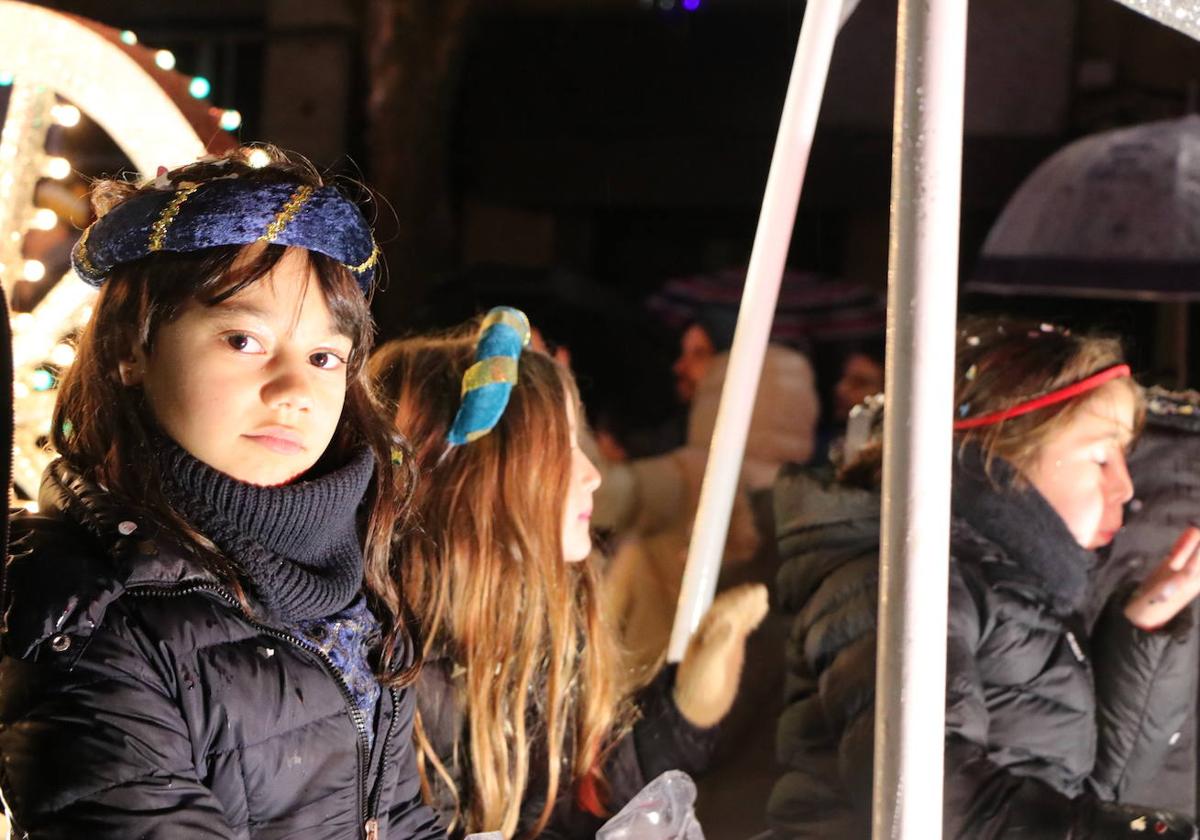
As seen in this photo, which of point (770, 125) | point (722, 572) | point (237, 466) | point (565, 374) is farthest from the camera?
point (770, 125)

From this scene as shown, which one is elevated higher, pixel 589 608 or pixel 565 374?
pixel 565 374

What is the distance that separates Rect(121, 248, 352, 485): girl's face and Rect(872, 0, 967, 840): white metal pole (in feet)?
2.09

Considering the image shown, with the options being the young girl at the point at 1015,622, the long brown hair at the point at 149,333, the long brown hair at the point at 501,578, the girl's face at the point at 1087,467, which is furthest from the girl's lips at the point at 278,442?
the girl's face at the point at 1087,467

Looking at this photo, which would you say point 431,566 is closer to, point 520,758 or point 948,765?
point 520,758

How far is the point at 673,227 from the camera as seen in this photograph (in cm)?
574

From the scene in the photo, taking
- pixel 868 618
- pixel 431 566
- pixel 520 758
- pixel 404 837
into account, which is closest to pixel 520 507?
pixel 431 566

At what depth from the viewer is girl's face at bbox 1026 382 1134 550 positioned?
2.41 metres

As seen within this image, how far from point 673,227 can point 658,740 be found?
3903mm

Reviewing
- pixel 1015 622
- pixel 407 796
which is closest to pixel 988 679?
pixel 1015 622

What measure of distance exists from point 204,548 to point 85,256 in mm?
349

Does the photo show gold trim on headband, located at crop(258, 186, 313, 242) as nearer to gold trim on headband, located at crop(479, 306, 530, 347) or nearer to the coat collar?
gold trim on headband, located at crop(479, 306, 530, 347)

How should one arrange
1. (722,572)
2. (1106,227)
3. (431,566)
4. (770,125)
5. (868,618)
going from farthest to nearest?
1. (770,125)
2. (1106,227)
3. (722,572)
4. (868,618)
5. (431,566)

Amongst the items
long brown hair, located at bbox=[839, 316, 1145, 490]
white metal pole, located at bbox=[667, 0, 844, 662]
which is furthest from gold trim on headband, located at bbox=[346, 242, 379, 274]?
long brown hair, located at bbox=[839, 316, 1145, 490]

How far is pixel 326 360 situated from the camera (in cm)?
147
